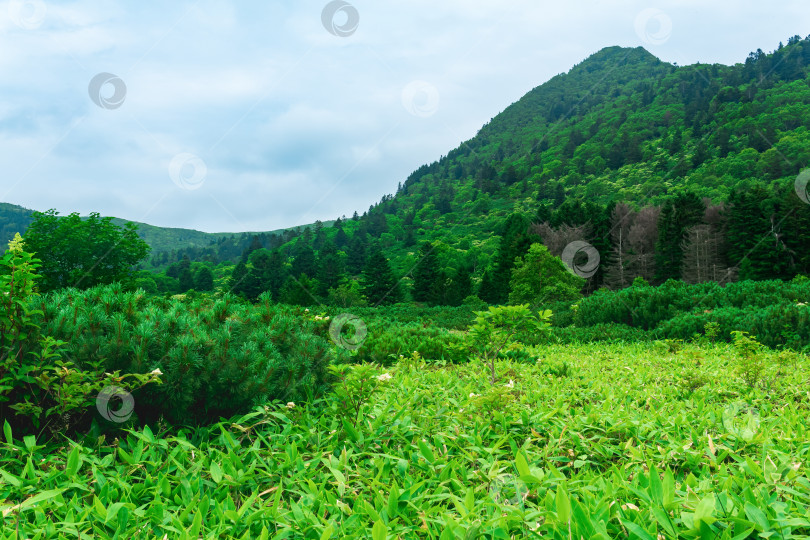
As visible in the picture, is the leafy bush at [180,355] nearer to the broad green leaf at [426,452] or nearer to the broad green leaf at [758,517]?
the broad green leaf at [426,452]

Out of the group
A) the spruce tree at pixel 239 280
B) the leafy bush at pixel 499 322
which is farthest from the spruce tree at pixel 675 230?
the spruce tree at pixel 239 280

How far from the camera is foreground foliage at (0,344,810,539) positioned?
182 cm

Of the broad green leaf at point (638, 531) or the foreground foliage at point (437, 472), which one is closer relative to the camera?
the broad green leaf at point (638, 531)

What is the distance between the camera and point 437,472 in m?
2.56

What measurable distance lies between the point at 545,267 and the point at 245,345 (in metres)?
27.8

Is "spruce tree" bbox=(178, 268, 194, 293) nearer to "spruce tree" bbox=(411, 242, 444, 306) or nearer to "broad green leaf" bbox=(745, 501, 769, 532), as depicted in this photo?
"spruce tree" bbox=(411, 242, 444, 306)

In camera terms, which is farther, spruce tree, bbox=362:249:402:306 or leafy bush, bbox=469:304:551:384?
spruce tree, bbox=362:249:402:306

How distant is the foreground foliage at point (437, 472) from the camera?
5.98 ft

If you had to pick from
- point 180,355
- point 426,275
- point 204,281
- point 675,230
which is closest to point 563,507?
point 180,355

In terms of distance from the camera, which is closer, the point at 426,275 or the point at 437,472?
the point at 437,472

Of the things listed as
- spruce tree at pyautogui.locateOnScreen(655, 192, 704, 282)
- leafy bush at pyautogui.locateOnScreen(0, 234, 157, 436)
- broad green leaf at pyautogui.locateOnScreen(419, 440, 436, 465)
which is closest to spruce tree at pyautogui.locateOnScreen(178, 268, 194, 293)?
spruce tree at pyautogui.locateOnScreen(655, 192, 704, 282)

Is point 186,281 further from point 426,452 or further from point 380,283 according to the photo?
point 426,452

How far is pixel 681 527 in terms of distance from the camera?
1.75 m

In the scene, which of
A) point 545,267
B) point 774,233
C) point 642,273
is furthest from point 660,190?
point 545,267
